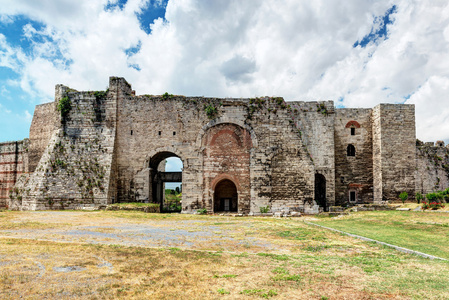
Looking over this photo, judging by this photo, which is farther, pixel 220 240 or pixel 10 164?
pixel 10 164

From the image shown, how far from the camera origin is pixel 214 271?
20.7 ft

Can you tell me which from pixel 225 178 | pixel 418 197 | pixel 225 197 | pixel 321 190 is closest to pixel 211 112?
pixel 225 178

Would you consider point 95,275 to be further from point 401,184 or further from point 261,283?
point 401,184

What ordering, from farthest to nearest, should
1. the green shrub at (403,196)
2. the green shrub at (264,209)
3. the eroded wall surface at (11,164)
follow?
the eroded wall surface at (11,164), the green shrub at (403,196), the green shrub at (264,209)

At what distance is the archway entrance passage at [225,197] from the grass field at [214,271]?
1343 cm

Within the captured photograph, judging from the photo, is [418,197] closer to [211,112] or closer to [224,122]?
[224,122]

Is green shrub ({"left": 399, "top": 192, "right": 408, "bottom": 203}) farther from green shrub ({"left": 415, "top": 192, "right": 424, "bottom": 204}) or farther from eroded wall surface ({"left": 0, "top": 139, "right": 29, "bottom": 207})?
eroded wall surface ({"left": 0, "top": 139, "right": 29, "bottom": 207})

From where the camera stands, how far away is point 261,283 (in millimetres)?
5664

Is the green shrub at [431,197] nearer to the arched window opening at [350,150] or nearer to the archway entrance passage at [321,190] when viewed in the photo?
the arched window opening at [350,150]

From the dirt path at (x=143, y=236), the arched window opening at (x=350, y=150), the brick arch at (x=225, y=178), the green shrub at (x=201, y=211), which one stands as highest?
the arched window opening at (x=350, y=150)

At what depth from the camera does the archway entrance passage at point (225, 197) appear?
23078mm

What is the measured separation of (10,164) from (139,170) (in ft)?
44.6

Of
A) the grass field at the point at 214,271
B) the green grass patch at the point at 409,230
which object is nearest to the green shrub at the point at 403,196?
the green grass patch at the point at 409,230

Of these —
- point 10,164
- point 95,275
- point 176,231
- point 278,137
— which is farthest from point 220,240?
point 10,164
